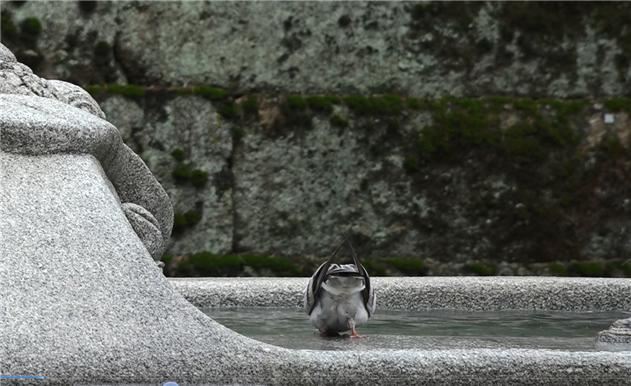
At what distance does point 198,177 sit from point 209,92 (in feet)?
1.72

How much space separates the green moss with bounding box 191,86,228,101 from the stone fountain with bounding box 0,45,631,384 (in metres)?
4.35

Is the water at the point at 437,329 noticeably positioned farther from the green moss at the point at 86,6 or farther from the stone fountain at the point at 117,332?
the green moss at the point at 86,6

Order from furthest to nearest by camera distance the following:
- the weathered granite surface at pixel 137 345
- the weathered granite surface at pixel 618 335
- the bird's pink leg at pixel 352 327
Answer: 1. the bird's pink leg at pixel 352 327
2. the weathered granite surface at pixel 618 335
3. the weathered granite surface at pixel 137 345

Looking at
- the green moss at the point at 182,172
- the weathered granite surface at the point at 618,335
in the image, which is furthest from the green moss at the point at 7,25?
the weathered granite surface at the point at 618,335

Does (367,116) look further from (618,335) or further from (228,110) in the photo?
(618,335)

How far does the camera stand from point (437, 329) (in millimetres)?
4547

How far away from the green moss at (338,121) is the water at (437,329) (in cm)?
256

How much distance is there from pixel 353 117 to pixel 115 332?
4945 millimetres

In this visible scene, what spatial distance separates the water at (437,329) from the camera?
12.4 ft

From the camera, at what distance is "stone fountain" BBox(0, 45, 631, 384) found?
3043 mm

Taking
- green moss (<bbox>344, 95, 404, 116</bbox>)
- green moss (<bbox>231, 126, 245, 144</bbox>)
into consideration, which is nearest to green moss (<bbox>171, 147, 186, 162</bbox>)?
green moss (<bbox>231, 126, 245, 144</bbox>)

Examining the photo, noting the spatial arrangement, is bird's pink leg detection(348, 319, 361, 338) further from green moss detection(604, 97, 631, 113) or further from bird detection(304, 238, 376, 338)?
green moss detection(604, 97, 631, 113)

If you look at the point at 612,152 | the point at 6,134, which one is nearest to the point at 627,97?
the point at 612,152

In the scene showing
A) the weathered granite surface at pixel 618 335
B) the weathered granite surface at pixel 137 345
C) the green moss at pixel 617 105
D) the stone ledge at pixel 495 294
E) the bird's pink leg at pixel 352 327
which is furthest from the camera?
the green moss at pixel 617 105
